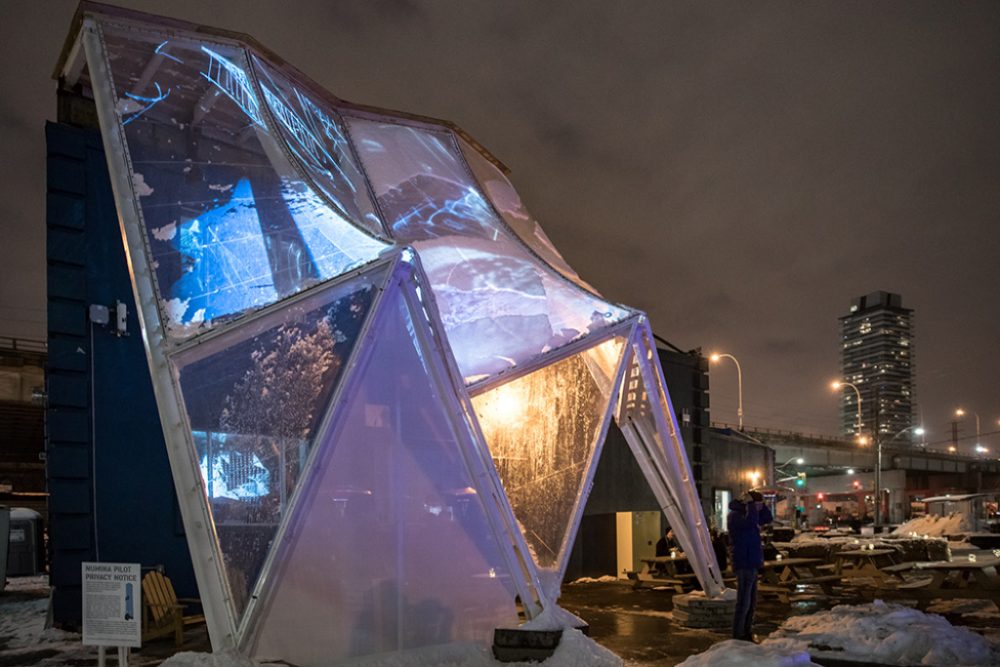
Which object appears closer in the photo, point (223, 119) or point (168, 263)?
point (168, 263)

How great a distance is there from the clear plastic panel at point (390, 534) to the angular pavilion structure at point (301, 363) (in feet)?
0.06

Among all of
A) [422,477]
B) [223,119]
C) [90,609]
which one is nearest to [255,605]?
[90,609]

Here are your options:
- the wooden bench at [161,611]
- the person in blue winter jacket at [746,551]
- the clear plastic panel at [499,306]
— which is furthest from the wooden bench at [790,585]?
the wooden bench at [161,611]

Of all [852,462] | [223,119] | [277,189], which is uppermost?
[223,119]

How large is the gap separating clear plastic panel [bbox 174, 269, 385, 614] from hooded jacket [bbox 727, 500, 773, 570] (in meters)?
4.96

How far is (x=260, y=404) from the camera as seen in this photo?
637cm

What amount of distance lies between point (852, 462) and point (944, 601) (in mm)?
60886

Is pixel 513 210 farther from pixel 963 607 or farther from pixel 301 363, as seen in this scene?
pixel 963 607

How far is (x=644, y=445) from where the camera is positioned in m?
11.5

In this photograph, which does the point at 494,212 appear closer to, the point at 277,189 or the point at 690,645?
the point at 277,189

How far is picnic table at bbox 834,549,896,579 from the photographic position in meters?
17.3

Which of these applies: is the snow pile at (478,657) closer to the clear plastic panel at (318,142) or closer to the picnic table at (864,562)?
the clear plastic panel at (318,142)

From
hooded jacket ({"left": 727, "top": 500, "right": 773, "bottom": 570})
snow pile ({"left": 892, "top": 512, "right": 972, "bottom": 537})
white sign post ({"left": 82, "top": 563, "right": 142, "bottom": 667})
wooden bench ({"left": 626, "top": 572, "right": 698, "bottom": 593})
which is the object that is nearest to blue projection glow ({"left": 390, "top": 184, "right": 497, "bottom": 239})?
hooded jacket ({"left": 727, "top": 500, "right": 773, "bottom": 570})

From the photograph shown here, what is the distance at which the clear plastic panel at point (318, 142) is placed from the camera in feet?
26.8
